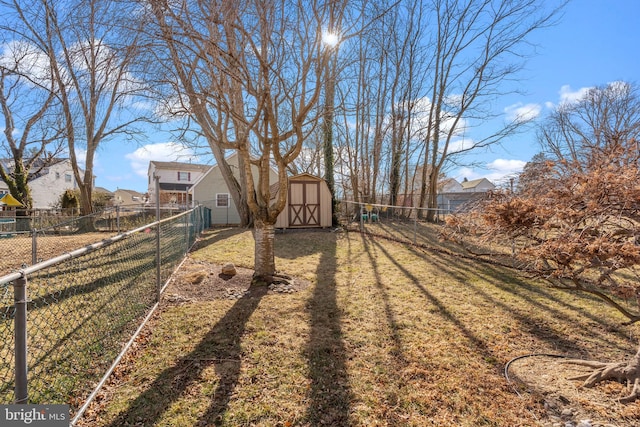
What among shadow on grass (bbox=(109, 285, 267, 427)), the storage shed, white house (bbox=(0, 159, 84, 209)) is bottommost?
shadow on grass (bbox=(109, 285, 267, 427))

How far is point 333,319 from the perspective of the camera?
3918mm

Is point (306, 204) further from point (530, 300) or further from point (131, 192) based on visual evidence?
point (131, 192)

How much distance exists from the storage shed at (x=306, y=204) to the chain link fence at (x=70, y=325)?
7508mm

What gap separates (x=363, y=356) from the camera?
3.01 metres

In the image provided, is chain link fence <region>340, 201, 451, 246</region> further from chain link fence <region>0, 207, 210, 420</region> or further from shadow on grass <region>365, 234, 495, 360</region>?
chain link fence <region>0, 207, 210, 420</region>

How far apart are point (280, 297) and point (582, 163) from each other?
3870 millimetres

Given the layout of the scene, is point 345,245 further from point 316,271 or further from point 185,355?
point 185,355

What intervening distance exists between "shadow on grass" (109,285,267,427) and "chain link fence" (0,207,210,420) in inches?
17.3

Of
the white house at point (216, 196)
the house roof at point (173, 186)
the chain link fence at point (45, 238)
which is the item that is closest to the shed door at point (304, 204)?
the chain link fence at point (45, 238)

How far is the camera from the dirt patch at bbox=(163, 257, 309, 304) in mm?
4684

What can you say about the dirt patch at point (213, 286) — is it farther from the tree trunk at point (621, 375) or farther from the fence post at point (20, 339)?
the tree trunk at point (621, 375)

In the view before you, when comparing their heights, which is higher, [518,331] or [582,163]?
[582,163]

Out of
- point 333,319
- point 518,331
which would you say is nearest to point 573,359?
point 518,331

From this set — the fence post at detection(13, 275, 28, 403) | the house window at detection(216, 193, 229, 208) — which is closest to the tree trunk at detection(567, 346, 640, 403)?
the fence post at detection(13, 275, 28, 403)
